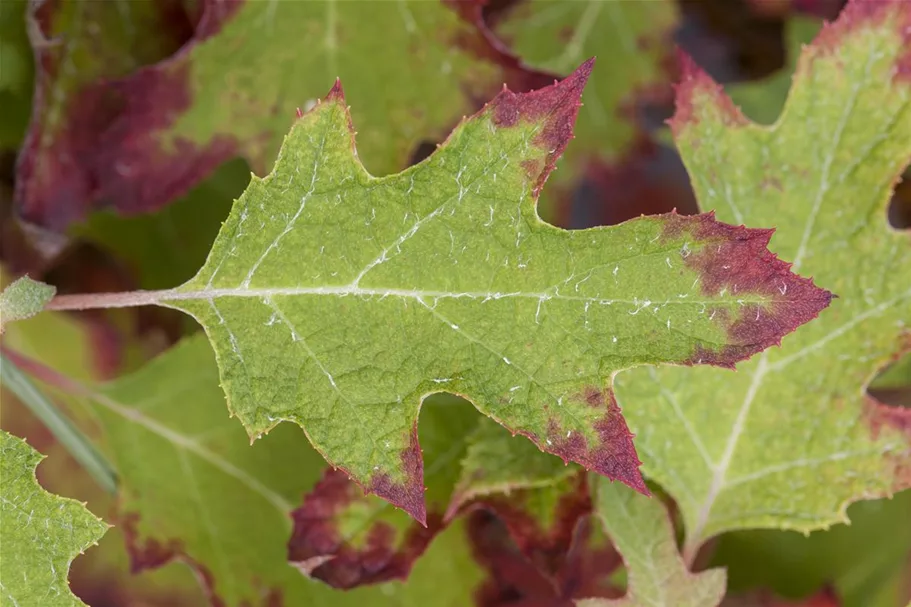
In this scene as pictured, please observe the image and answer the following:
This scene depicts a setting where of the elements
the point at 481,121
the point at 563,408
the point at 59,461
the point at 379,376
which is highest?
the point at 481,121

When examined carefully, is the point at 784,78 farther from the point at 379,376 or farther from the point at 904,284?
the point at 379,376

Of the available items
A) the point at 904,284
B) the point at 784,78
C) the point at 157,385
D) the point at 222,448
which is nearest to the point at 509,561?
the point at 222,448

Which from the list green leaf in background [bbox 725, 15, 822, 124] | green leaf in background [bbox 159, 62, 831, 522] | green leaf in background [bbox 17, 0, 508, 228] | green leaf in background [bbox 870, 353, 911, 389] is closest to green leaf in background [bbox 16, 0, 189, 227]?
green leaf in background [bbox 17, 0, 508, 228]

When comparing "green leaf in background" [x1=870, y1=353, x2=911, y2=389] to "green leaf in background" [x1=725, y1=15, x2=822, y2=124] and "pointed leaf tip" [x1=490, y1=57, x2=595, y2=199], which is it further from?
"pointed leaf tip" [x1=490, y1=57, x2=595, y2=199]

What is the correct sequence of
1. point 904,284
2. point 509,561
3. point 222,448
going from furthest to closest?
point 509,561 < point 222,448 < point 904,284

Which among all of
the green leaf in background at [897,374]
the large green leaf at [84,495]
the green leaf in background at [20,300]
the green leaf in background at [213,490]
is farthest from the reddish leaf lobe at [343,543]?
the green leaf in background at [897,374]

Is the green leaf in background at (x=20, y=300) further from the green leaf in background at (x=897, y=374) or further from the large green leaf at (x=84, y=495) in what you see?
the green leaf in background at (x=897, y=374)
